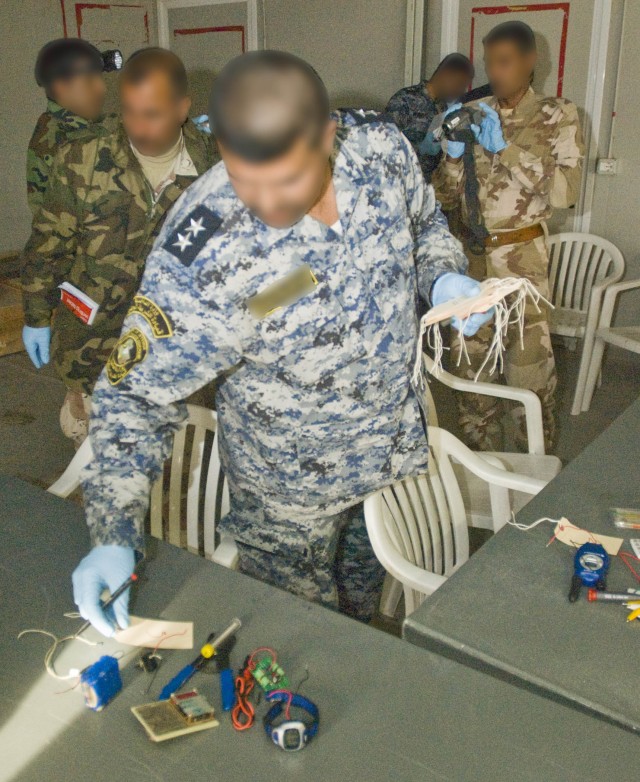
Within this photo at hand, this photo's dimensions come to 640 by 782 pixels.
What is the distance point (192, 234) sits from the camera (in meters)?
1.31

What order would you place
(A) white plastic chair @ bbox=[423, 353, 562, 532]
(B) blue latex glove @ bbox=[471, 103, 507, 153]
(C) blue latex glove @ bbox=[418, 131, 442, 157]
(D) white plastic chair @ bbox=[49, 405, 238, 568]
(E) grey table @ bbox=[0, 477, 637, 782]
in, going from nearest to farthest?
1. (E) grey table @ bbox=[0, 477, 637, 782]
2. (D) white plastic chair @ bbox=[49, 405, 238, 568]
3. (A) white plastic chair @ bbox=[423, 353, 562, 532]
4. (B) blue latex glove @ bbox=[471, 103, 507, 153]
5. (C) blue latex glove @ bbox=[418, 131, 442, 157]

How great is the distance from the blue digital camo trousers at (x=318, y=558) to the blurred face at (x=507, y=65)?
6.38 ft

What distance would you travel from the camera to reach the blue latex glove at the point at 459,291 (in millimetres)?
1517

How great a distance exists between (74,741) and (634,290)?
380 cm

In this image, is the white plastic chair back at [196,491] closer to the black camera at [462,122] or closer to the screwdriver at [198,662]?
the screwdriver at [198,662]

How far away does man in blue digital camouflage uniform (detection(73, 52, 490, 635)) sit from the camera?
117 centimetres

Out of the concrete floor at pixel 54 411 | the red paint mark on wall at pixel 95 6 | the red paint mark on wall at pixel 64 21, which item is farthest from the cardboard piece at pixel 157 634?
the red paint mark on wall at pixel 95 6

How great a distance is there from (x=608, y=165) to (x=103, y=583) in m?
3.66

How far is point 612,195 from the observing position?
4.07m

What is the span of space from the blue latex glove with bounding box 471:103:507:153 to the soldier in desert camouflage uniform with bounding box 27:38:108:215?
4.79 feet

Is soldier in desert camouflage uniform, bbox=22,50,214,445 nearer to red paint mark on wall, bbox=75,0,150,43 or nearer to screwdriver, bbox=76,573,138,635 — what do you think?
screwdriver, bbox=76,573,138,635

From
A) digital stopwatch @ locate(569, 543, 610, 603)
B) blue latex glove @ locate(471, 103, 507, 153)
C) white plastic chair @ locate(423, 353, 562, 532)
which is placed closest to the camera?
digital stopwatch @ locate(569, 543, 610, 603)

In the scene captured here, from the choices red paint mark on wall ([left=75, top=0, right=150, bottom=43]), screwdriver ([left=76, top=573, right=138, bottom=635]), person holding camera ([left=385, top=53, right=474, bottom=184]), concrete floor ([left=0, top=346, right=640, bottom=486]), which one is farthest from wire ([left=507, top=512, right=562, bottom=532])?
red paint mark on wall ([left=75, top=0, right=150, bottom=43])

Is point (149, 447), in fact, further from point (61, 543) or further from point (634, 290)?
point (634, 290)
